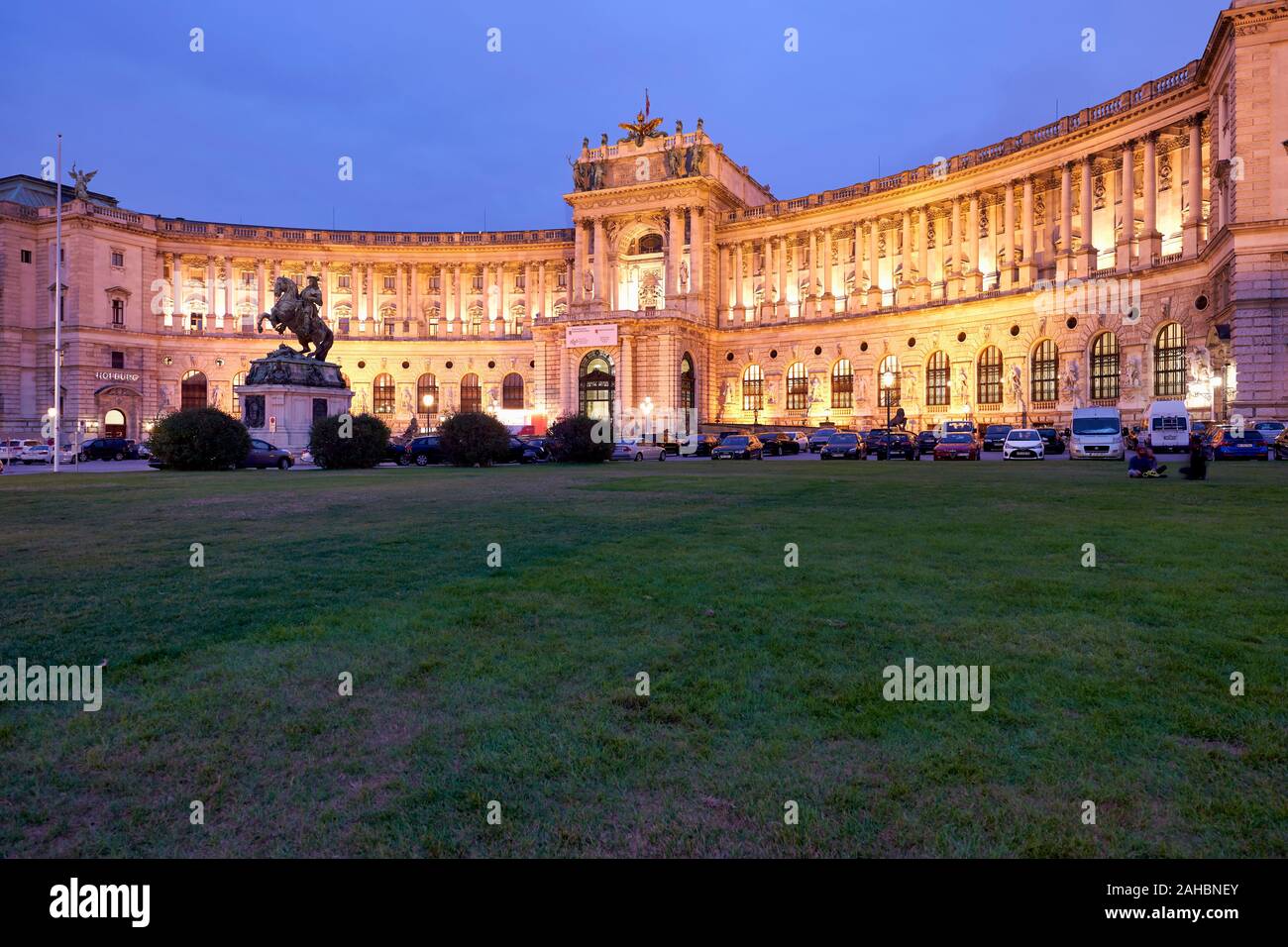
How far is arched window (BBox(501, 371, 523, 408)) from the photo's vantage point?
80188 millimetres

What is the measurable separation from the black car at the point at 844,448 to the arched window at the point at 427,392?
49.8m

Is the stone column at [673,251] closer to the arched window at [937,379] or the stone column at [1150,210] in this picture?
the arched window at [937,379]

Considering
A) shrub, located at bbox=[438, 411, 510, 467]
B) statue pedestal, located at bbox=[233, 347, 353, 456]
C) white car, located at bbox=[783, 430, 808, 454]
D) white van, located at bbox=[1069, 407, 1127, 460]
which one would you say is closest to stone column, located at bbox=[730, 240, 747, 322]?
white car, located at bbox=[783, 430, 808, 454]

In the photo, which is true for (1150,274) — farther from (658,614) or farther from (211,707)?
(211,707)

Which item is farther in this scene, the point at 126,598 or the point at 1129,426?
the point at 1129,426

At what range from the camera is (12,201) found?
7038 cm

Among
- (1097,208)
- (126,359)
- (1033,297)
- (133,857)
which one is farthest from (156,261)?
(133,857)

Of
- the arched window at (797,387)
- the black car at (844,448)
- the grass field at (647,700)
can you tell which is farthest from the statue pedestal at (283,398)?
the arched window at (797,387)

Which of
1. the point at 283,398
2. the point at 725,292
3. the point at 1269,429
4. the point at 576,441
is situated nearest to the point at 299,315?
Answer: the point at 283,398

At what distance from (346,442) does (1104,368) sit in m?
48.7

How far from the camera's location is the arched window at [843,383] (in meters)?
68.0
